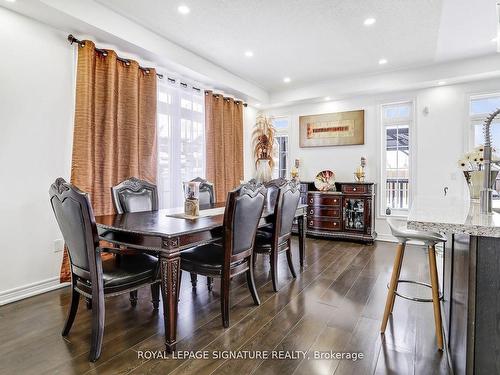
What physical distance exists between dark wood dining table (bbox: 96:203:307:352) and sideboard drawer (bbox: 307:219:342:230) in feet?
10.6

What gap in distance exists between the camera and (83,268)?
182cm

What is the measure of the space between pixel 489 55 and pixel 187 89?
14.2ft

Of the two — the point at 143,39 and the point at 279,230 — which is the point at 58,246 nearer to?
the point at 279,230

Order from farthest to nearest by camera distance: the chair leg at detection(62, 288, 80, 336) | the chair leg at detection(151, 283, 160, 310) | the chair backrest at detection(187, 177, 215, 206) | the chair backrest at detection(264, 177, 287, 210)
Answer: the chair backrest at detection(187, 177, 215, 206) < the chair backrest at detection(264, 177, 287, 210) < the chair leg at detection(151, 283, 160, 310) < the chair leg at detection(62, 288, 80, 336)

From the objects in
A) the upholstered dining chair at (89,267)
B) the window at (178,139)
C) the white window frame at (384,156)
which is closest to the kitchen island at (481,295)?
the upholstered dining chair at (89,267)

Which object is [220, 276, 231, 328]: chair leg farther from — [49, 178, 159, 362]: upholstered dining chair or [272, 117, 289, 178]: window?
[272, 117, 289, 178]: window

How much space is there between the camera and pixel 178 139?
428 centimetres

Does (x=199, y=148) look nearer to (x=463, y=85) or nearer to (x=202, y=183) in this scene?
(x=202, y=183)

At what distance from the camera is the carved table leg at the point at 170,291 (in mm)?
1794

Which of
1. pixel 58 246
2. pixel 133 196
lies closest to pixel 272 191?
pixel 133 196

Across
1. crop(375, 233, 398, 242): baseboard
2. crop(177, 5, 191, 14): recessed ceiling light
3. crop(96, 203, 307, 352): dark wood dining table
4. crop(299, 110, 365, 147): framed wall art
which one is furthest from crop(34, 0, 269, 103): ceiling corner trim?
crop(375, 233, 398, 242): baseboard

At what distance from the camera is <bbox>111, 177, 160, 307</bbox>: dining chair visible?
272 cm

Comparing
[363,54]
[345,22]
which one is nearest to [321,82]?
[363,54]

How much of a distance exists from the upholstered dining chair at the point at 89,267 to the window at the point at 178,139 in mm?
2148
